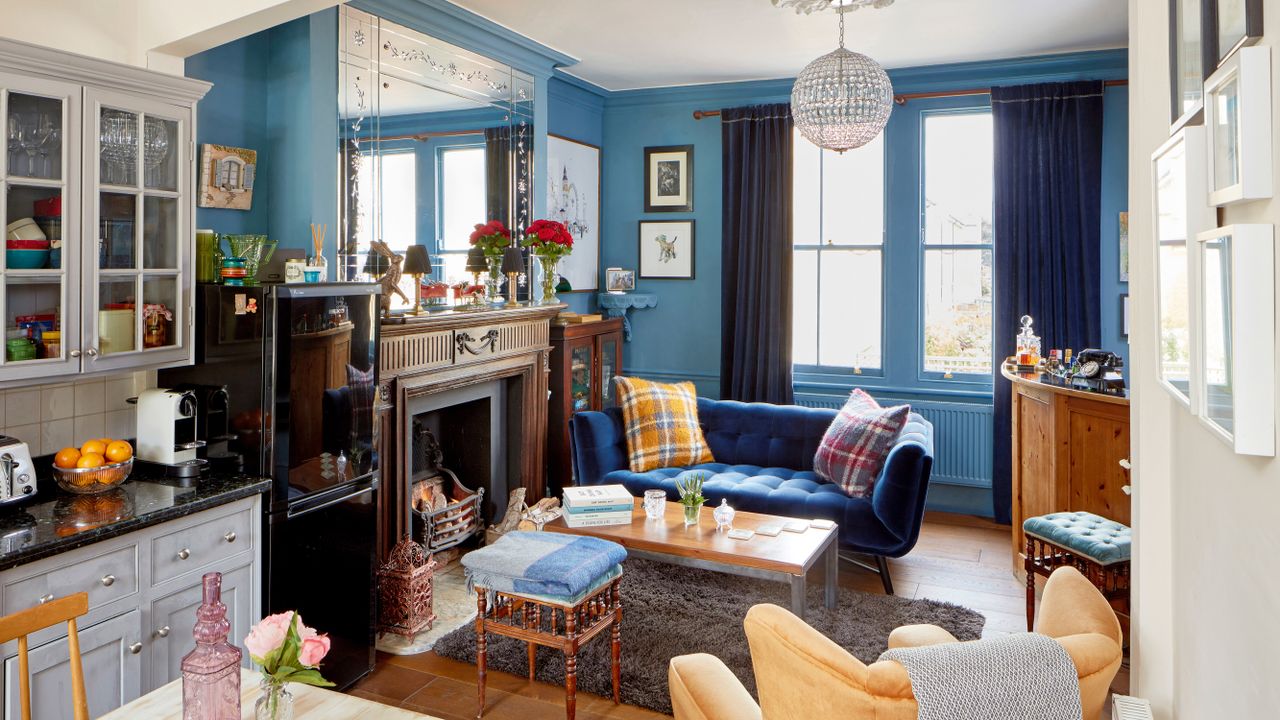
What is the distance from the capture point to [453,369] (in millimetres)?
4359

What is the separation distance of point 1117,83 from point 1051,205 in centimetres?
79

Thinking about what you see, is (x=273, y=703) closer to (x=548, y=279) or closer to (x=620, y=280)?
(x=548, y=279)

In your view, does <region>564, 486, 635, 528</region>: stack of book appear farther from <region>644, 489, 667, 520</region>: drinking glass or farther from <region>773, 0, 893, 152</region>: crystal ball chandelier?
<region>773, 0, 893, 152</region>: crystal ball chandelier

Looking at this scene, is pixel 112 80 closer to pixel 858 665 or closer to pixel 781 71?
pixel 858 665

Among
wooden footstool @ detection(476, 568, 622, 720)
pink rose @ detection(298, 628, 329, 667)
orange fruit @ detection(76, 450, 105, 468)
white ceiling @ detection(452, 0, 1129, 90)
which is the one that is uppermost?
white ceiling @ detection(452, 0, 1129, 90)

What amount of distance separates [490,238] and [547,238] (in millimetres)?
441

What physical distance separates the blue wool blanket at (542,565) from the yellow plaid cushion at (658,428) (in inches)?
68.8

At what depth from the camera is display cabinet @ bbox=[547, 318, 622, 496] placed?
5.43 metres

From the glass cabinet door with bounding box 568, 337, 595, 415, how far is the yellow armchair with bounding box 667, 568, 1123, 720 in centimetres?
359

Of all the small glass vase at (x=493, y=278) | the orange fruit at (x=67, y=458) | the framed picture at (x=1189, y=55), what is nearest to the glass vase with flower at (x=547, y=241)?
the small glass vase at (x=493, y=278)

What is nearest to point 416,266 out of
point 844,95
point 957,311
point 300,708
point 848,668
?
point 844,95

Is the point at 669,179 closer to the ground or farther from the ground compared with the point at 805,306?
farther from the ground

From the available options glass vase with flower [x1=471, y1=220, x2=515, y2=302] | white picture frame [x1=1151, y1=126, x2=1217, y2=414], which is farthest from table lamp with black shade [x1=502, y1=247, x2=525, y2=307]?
white picture frame [x1=1151, y1=126, x2=1217, y2=414]

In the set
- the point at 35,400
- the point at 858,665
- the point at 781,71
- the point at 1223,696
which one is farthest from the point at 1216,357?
the point at 781,71
